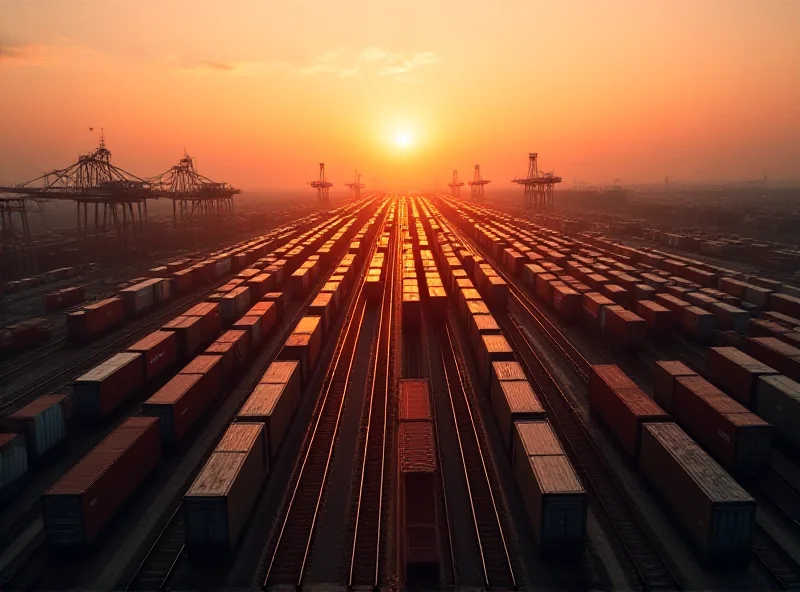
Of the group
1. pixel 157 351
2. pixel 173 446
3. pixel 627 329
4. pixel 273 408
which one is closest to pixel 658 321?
pixel 627 329

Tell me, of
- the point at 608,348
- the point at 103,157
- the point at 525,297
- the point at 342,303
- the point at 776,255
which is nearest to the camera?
the point at 608,348

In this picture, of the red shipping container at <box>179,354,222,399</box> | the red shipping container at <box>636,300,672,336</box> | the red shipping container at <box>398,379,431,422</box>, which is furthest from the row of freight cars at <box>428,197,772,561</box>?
the red shipping container at <box>179,354,222,399</box>

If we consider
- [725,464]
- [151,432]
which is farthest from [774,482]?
[151,432]

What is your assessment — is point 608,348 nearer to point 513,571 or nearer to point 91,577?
point 513,571

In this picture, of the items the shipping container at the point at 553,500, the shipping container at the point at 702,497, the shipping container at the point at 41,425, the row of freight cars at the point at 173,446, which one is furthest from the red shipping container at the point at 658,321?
the shipping container at the point at 41,425

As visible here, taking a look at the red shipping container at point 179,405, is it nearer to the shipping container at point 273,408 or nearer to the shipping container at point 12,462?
the shipping container at point 273,408

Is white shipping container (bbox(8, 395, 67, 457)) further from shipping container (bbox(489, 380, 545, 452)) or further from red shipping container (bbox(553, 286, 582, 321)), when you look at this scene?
red shipping container (bbox(553, 286, 582, 321))
